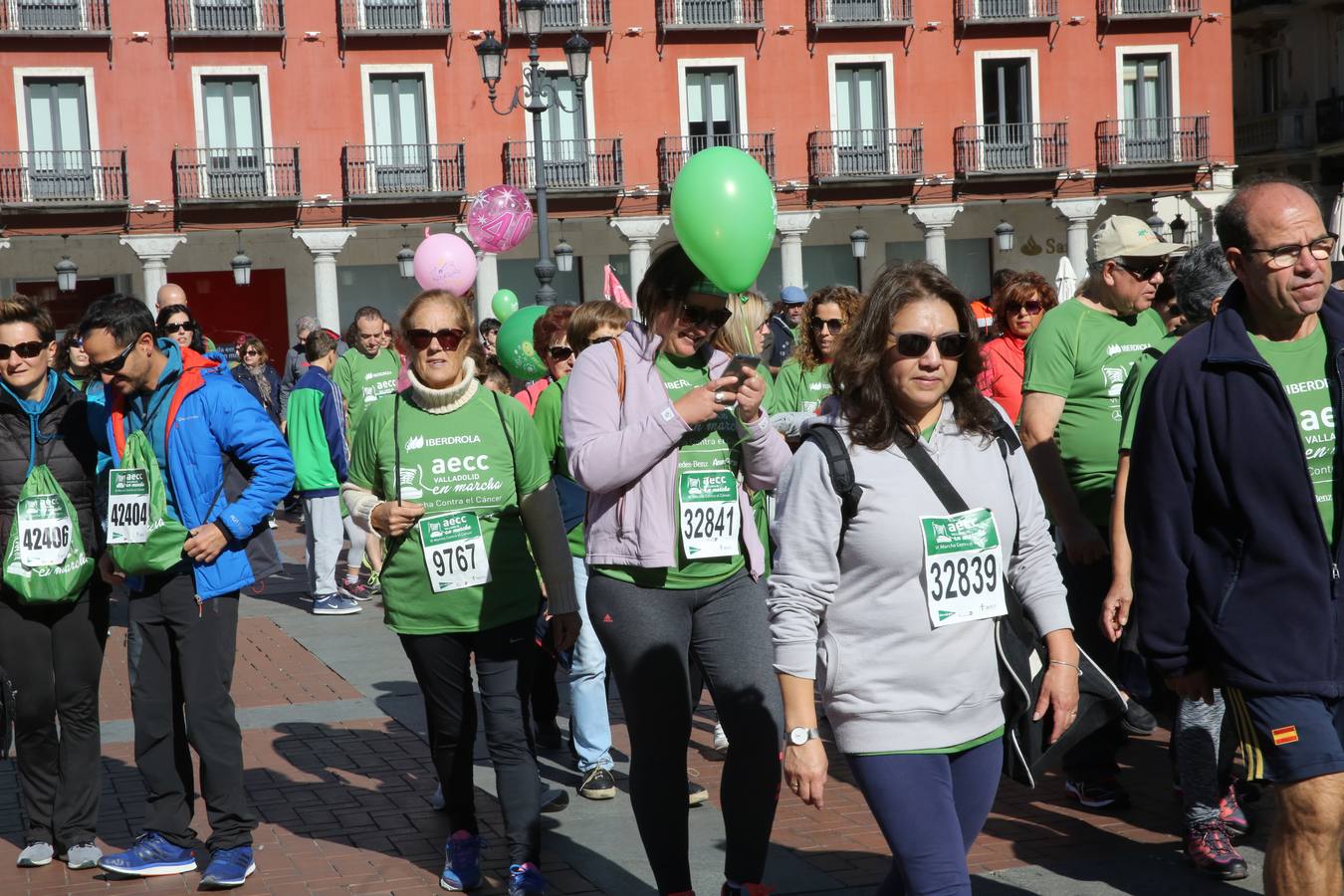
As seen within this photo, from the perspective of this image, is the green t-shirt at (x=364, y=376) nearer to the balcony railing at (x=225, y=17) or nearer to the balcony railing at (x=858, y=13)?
the balcony railing at (x=225, y=17)

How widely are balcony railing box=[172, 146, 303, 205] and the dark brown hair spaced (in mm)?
29222

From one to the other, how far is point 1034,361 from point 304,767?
3.40 m

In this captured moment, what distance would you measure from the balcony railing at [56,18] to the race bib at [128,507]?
28037 mm

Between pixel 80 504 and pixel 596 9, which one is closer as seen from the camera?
pixel 80 504

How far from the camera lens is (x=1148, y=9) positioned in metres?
34.8

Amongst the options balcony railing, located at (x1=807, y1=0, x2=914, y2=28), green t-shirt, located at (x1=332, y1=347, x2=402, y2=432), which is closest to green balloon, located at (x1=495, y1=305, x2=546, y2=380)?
green t-shirt, located at (x1=332, y1=347, x2=402, y2=432)

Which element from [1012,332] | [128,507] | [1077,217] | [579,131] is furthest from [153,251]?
[128,507]

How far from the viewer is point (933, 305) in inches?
134

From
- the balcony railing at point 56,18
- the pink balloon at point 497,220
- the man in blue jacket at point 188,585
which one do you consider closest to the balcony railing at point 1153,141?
the balcony railing at point 56,18

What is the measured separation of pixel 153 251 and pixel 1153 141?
70.6 ft

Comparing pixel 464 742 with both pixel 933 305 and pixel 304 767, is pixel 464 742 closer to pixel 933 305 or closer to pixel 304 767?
pixel 304 767

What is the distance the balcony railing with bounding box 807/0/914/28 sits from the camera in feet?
109

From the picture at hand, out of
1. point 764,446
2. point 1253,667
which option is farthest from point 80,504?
point 1253,667

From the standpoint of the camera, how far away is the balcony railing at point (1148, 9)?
113 feet
